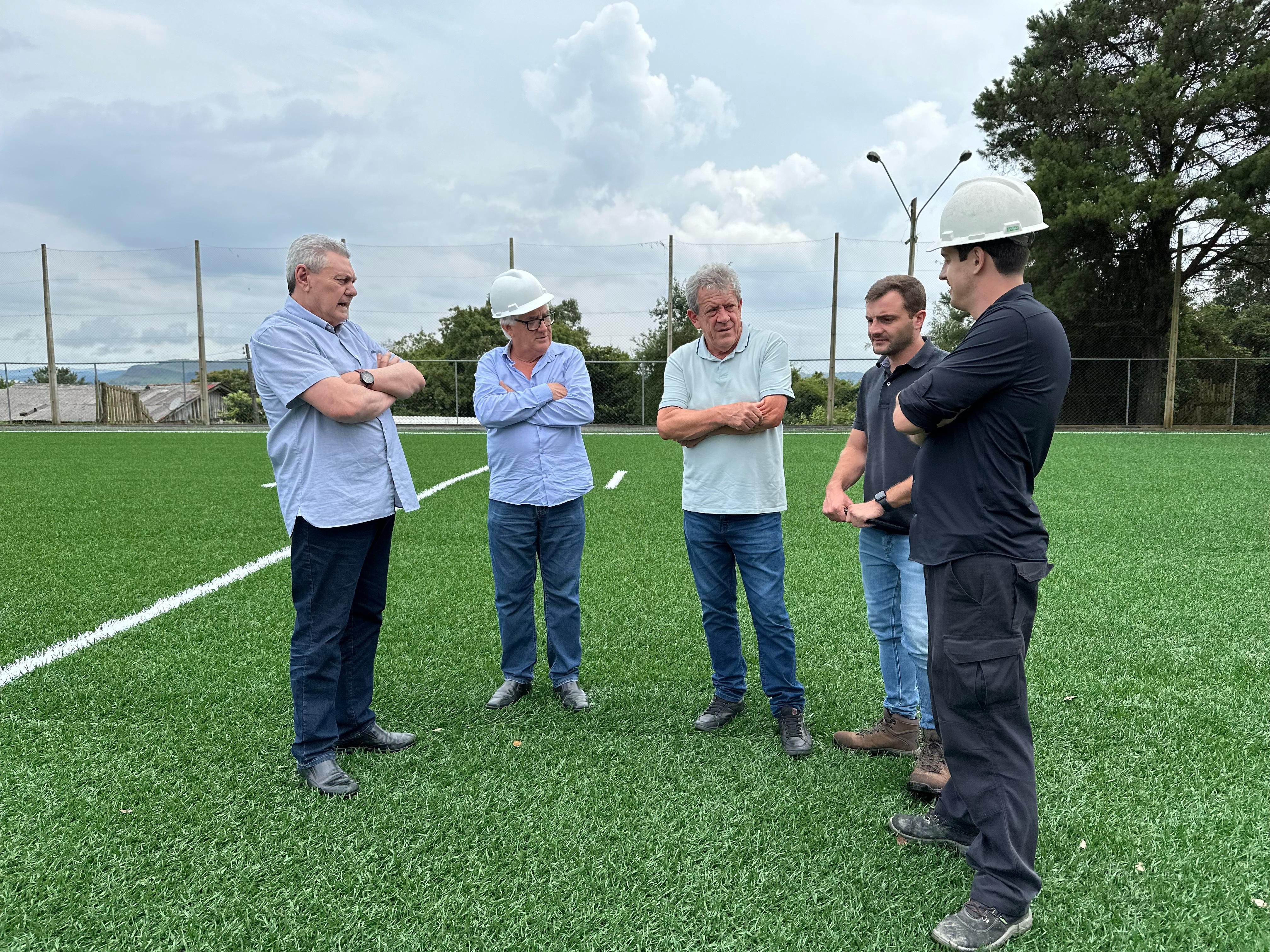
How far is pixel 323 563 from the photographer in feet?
9.55

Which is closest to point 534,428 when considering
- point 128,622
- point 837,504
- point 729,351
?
point 729,351

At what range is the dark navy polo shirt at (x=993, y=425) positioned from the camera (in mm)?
1952

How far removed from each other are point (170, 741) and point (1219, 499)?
1077 centimetres

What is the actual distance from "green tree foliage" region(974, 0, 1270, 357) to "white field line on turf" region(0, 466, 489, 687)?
23.8 metres

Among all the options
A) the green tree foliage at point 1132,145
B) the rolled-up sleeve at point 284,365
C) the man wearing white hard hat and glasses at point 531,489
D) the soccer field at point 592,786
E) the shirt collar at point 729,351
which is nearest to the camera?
the soccer field at point 592,786

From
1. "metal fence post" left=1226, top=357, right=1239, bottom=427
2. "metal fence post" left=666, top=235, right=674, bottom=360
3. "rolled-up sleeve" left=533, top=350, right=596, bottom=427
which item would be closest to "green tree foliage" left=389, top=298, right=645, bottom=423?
"metal fence post" left=666, top=235, right=674, bottom=360

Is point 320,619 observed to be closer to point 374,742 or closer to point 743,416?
point 374,742

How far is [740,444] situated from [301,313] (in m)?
1.79

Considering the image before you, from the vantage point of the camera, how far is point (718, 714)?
11.4ft

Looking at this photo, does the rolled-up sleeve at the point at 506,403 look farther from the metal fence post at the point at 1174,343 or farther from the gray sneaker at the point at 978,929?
the metal fence post at the point at 1174,343

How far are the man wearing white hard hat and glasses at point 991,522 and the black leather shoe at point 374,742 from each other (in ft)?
7.00

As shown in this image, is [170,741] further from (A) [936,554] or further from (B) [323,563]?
(A) [936,554]

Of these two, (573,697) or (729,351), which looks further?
(573,697)

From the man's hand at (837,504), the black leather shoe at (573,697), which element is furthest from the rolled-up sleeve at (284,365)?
the man's hand at (837,504)
